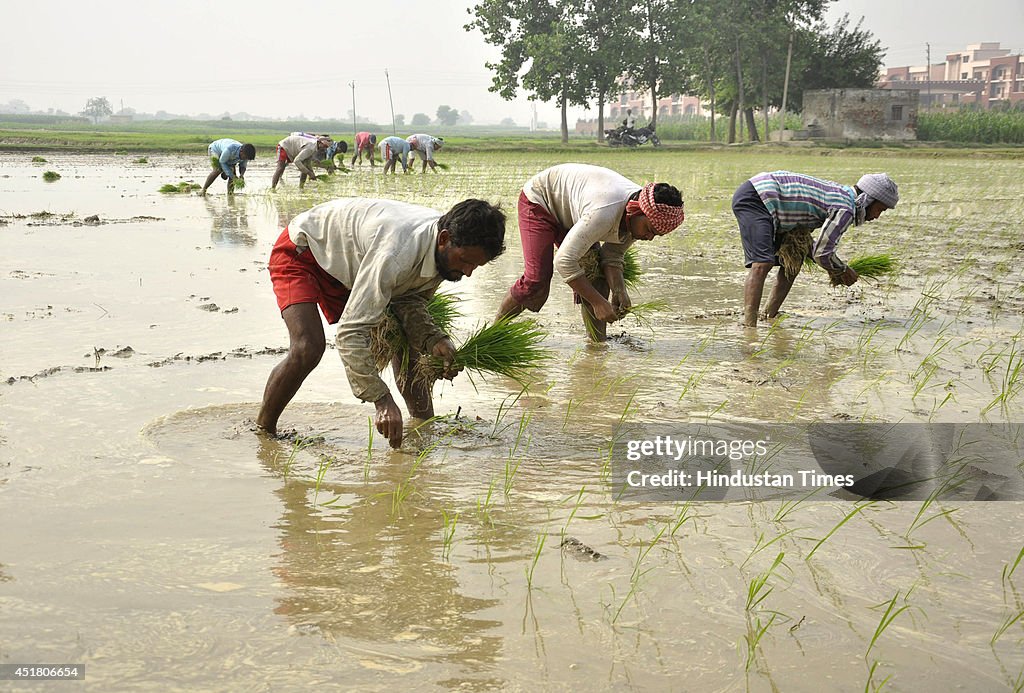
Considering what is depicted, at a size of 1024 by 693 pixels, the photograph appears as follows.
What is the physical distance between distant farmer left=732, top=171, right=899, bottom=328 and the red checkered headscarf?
4.16 ft

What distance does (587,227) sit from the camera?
4293 mm

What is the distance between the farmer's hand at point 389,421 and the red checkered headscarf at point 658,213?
162 cm

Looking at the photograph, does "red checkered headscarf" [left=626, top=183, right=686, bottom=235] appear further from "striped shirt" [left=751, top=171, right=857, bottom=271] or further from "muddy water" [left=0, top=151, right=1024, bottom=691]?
"striped shirt" [left=751, top=171, right=857, bottom=271]

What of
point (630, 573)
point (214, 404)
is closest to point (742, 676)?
point (630, 573)

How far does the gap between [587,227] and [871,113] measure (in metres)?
37.7

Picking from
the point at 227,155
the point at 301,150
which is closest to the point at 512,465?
the point at 227,155

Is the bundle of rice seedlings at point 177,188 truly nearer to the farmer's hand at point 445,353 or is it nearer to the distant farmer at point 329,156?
the distant farmer at point 329,156

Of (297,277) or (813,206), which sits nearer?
(297,277)

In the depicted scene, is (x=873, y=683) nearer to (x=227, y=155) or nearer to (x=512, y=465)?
(x=512, y=465)

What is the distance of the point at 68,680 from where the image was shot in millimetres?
1865

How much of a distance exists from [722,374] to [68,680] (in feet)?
10.8

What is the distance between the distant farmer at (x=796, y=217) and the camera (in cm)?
522

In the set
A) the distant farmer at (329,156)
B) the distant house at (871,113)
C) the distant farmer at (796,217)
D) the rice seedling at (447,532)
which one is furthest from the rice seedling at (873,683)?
the distant house at (871,113)

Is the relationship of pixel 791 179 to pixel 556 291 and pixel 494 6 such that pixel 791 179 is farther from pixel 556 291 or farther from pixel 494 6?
pixel 494 6
